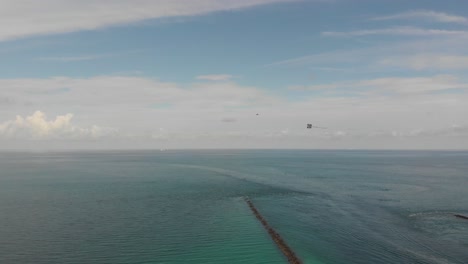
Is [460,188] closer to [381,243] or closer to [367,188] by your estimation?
[367,188]

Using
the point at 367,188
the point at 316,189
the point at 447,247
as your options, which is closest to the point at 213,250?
the point at 447,247

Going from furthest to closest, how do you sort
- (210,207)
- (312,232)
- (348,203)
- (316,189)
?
(316,189) < (348,203) < (210,207) < (312,232)

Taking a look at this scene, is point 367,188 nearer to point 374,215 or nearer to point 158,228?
point 374,215

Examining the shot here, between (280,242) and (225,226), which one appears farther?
(225,226)

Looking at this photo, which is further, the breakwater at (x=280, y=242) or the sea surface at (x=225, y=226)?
the sea surface at (x=225, y=226)

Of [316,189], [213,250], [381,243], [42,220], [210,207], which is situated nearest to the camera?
[213,250]

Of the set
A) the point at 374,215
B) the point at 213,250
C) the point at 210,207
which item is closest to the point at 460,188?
the point at 374,215

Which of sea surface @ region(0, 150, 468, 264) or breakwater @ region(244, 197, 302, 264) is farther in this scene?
sea surface @ region(0, 150, 468, 264)

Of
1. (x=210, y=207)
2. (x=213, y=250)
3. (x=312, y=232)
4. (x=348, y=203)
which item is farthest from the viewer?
(x=348, y=203)

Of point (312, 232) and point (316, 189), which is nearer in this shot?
point (312, 232)
